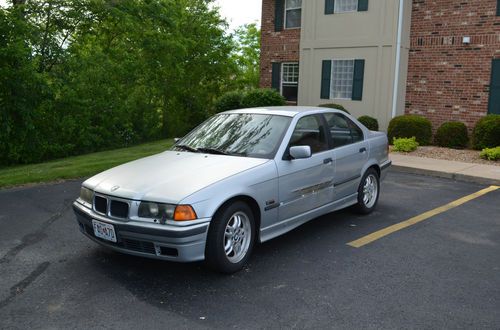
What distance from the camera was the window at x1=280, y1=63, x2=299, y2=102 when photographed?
1900 centimetres

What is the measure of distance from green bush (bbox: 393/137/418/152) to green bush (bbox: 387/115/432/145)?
0.99 meters

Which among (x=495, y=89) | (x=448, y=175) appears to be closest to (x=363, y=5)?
(x=495, y=89)

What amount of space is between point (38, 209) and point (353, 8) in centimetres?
1290

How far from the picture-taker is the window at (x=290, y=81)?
1900 cm

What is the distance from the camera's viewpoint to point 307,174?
5.62 m

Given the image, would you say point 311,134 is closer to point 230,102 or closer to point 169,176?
point 169,176

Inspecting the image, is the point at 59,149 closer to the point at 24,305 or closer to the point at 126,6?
the point at 126,6

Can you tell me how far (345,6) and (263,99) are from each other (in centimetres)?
414

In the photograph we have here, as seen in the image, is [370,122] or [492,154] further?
[370,122]

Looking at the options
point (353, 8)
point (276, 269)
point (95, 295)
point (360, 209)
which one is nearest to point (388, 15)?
point (353, 8)

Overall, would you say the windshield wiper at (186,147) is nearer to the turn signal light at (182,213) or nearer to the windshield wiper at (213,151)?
the windshield wiper at (213,151)

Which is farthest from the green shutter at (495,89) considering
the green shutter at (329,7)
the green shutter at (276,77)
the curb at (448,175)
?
the green shutter at (276,77)

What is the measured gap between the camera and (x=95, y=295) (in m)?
4.30

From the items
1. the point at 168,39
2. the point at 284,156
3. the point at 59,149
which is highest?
the point at 168,39
